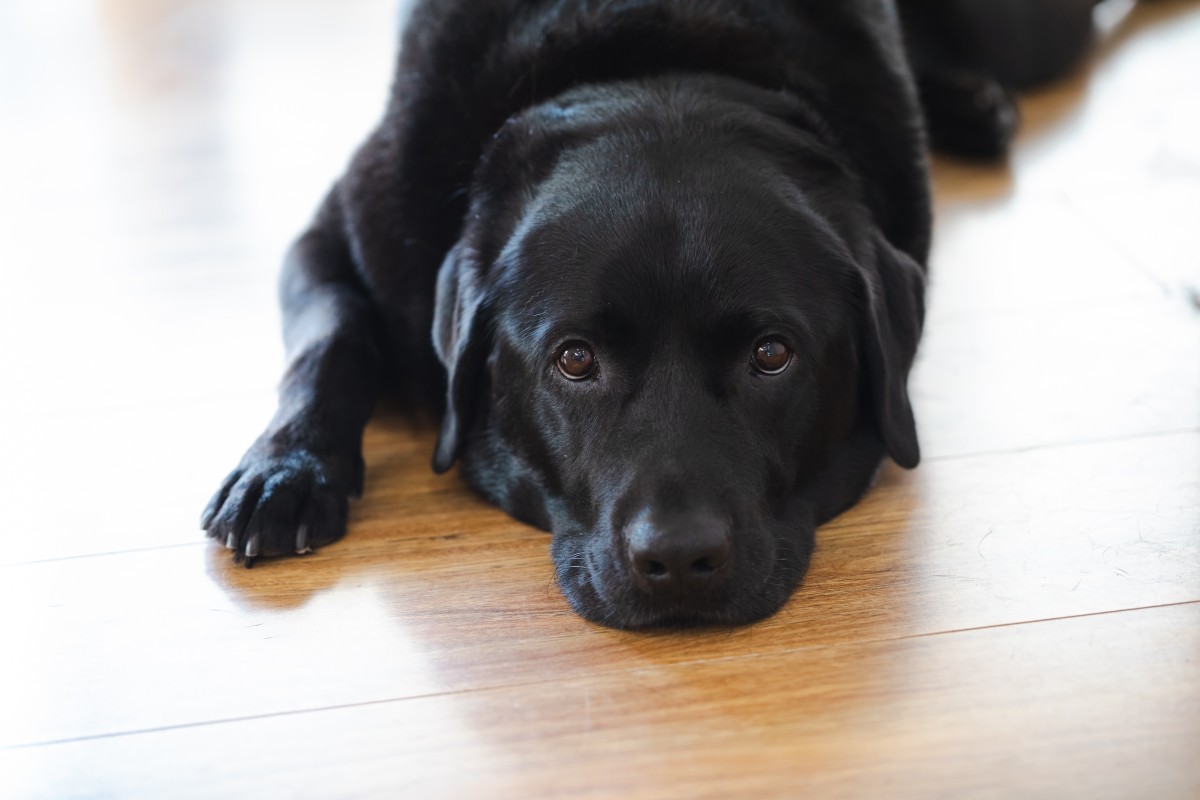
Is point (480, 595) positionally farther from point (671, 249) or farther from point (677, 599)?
point (671, 249)

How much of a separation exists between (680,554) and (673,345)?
262mm

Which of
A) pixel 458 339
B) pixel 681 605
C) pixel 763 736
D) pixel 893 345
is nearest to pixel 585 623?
pixel 681 605

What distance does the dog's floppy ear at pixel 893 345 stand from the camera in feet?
5.70

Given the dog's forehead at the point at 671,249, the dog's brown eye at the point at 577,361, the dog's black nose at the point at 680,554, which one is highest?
the dog's forehead at the point at 671,249

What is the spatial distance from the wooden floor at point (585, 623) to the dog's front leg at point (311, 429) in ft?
0.15

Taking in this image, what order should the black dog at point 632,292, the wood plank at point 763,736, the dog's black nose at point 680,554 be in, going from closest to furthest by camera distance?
the wood plank at point 763,736, the dog's black nose at point 680,554, the black dog at point 632,292

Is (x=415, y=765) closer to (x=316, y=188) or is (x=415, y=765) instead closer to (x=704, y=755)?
(x=704, y=755)

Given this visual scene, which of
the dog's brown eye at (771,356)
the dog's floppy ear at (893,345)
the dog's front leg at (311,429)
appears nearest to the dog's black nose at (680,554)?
the dog's brown eye at (771,356)

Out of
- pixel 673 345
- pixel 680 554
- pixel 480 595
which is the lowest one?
pixel 480 595

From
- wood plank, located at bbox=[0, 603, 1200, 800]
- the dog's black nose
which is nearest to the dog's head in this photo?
the dog's black nose

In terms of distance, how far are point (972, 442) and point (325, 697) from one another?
101 cm

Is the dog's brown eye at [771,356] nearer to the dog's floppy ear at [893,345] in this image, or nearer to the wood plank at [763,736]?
the dog's floppy ear at [893,345]

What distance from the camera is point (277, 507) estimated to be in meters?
1.74

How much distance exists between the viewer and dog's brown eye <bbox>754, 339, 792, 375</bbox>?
1616mm
